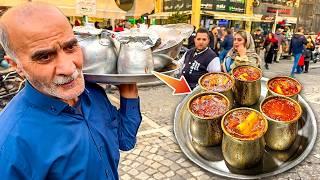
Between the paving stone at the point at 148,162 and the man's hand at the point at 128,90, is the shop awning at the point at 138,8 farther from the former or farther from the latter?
the man's hand at the point at 128,90

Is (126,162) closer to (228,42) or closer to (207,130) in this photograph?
(207,130)

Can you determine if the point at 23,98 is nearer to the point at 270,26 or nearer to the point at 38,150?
the point at 38,150

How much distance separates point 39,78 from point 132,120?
0.67 metres

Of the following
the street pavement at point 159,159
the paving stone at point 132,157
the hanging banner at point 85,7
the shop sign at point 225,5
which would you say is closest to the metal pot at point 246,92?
the street pavement at point 159,159

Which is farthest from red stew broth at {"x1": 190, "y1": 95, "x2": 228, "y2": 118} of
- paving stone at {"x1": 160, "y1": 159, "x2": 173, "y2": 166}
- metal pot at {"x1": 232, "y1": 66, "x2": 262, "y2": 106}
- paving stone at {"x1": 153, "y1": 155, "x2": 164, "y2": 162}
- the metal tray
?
paving stone at {"x1": 153, "y1": 155, "x2": 164, "y2": 162}

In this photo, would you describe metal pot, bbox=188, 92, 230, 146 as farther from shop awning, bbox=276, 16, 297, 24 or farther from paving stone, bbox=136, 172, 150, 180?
shop awning, bbox=276, 16, 297, 24

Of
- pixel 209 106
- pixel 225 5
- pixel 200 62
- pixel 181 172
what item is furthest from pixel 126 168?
pixel 225 5

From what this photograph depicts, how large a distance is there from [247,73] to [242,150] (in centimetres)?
45

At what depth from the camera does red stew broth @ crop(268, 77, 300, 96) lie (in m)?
1.35

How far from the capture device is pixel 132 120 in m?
1.69

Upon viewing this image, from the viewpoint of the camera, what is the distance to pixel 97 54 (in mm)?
1366

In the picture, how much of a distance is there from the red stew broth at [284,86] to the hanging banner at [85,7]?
5.12 metres

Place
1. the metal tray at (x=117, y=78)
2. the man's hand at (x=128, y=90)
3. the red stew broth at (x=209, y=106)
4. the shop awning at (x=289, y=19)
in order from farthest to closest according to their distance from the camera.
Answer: the shop awning at (x=289, y=19) → the man's hand at (x=128, y=90) → the metal tray at (x=117, y=78) → the red stew broth at (x=209, y=106)

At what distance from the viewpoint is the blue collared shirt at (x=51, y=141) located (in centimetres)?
105
